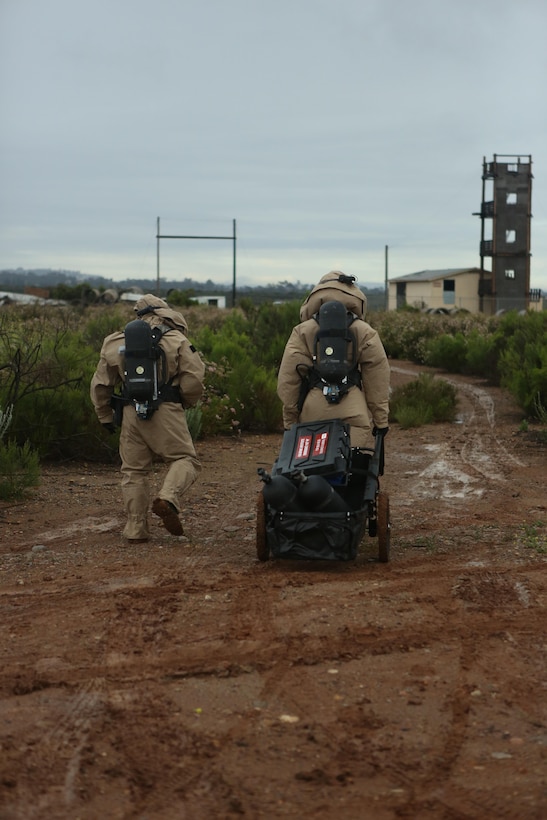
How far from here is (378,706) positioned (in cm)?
452

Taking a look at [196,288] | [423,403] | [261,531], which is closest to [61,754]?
[261,531]

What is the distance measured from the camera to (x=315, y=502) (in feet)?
22.6

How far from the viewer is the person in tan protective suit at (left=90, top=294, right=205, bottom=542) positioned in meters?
8.26

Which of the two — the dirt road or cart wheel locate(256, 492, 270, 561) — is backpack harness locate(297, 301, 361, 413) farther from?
the dirt road

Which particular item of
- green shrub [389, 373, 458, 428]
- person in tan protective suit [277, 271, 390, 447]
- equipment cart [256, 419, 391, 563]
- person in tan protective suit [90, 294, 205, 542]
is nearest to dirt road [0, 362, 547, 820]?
equipment cart [256, 419, 391, 563]

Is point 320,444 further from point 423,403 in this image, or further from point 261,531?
point 423,403

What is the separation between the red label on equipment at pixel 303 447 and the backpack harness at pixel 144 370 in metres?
1.37

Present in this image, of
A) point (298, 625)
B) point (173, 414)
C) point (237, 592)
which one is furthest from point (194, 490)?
point (298, 625)

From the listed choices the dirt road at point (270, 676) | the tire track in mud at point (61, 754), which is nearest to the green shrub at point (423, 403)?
the dirt road at point (270, 676)

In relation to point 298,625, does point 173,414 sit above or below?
above

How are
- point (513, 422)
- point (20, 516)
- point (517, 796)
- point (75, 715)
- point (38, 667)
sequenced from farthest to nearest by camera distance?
point (513, 422) → point (20, 516) → point (38, 667) → point (75, 715) → point (517, 796)

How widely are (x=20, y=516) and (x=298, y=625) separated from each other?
4.68 meters

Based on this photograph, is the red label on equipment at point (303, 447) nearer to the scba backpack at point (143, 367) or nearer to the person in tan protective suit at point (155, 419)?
the person in tan protective suit at point (155, 419)

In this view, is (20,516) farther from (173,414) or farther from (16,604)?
(16,604)
